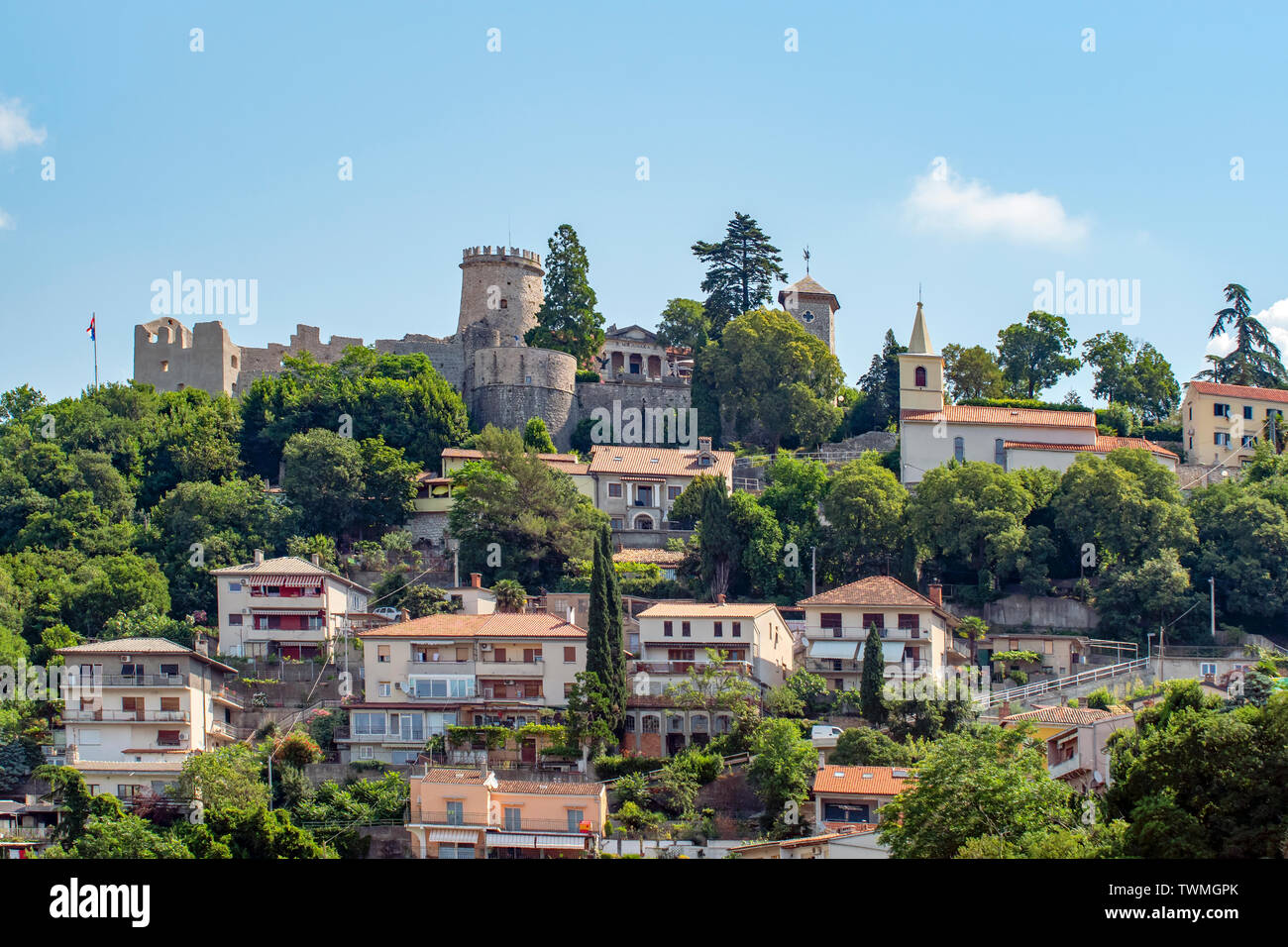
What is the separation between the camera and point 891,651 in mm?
55844

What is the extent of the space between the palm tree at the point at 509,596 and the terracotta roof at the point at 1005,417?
21395 mm

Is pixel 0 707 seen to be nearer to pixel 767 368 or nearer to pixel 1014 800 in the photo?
pixel 1014 800

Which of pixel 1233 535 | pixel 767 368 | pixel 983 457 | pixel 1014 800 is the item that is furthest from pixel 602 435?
pixel 1014 800

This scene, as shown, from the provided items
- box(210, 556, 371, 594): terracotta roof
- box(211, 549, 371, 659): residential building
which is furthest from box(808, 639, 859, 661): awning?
box(210, 556, 371, 594): terracotta roof

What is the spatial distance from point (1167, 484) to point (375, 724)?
31.0 m

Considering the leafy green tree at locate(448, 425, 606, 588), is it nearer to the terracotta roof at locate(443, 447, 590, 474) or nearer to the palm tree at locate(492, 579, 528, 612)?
the palm tree at locate(492, 579, 528, 612)

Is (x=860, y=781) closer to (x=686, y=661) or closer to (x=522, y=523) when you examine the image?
(x=686, y=661)

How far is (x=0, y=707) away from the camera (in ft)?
180

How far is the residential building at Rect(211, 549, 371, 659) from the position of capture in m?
59.7

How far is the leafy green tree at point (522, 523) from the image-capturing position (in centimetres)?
6531

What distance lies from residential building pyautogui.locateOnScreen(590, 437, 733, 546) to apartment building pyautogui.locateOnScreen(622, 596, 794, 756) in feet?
49.4

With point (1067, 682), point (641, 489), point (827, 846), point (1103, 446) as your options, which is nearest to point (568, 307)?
point (641, 489)

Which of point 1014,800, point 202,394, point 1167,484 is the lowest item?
point 1014,800

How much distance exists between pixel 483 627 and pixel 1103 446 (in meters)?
32.3
